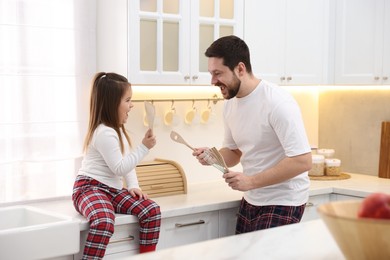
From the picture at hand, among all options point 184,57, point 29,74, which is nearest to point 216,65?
point 184,57

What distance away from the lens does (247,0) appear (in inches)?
140

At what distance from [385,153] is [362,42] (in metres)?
0.74

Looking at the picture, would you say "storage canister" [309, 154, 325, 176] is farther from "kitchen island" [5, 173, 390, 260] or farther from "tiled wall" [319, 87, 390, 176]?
"tiled wall" [319, 87, 390, 176]

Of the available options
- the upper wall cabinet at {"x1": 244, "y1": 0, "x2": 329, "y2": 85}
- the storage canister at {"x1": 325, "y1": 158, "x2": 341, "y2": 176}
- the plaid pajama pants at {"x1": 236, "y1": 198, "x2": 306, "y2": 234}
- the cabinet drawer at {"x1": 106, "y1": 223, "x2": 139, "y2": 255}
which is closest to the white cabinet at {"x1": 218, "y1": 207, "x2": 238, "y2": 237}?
the plaid pajama pants at {"x1": 236, "y1": 198, "x2": 306, "y2": 234}

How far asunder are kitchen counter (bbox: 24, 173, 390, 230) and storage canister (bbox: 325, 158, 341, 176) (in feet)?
0.36

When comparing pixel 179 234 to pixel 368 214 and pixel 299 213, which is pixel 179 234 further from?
pixel 368 214

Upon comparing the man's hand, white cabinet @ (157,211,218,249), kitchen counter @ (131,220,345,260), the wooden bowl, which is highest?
the wooden bowl

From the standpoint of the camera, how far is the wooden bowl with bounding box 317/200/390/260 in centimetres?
106

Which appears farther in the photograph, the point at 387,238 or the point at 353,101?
the point at 353,101

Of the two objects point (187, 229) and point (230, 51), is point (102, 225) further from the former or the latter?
point (230, 51)

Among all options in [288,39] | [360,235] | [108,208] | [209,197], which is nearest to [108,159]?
[108,208]

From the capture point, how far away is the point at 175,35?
3248 millimetres

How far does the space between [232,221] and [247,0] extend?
127 centimetres

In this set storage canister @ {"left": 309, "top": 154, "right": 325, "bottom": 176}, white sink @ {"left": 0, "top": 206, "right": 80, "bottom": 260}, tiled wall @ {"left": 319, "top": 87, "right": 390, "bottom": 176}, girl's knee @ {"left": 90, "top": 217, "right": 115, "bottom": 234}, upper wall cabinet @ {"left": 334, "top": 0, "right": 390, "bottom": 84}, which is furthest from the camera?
tiled wall @ {"left": 319, "top": 87, "right": 390, "bottom": 176}
